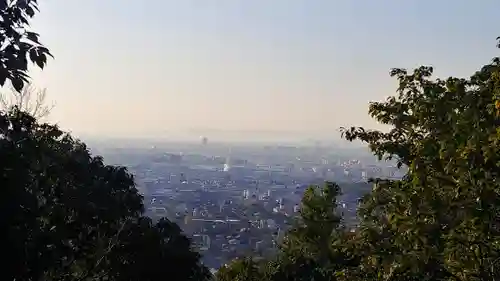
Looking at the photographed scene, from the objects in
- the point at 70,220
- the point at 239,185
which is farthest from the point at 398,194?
the point at 239,185

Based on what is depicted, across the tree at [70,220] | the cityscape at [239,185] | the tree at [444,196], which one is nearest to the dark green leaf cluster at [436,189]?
the tree at [444,196]

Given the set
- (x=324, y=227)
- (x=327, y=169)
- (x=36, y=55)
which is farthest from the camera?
(x=327, y=169)

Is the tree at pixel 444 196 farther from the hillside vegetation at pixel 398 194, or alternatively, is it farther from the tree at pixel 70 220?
the tree at pixel 70 220

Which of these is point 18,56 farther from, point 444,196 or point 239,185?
point 239,185

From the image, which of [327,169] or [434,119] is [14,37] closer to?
[434,119]

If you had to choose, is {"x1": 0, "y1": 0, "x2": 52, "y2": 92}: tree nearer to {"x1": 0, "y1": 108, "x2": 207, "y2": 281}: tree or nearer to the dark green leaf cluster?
{"x1": 0, "y1": 108, "x2": 207, "y2": 281}: tree

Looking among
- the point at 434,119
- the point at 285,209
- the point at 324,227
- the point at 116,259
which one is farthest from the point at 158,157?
the point at 434,119

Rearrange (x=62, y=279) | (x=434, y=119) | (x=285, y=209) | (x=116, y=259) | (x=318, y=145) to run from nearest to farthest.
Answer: (x=62, y=279) < (x=434, y=119) < (x=116, y=259) < (x=285, y=209) < (x=318, y=145)
